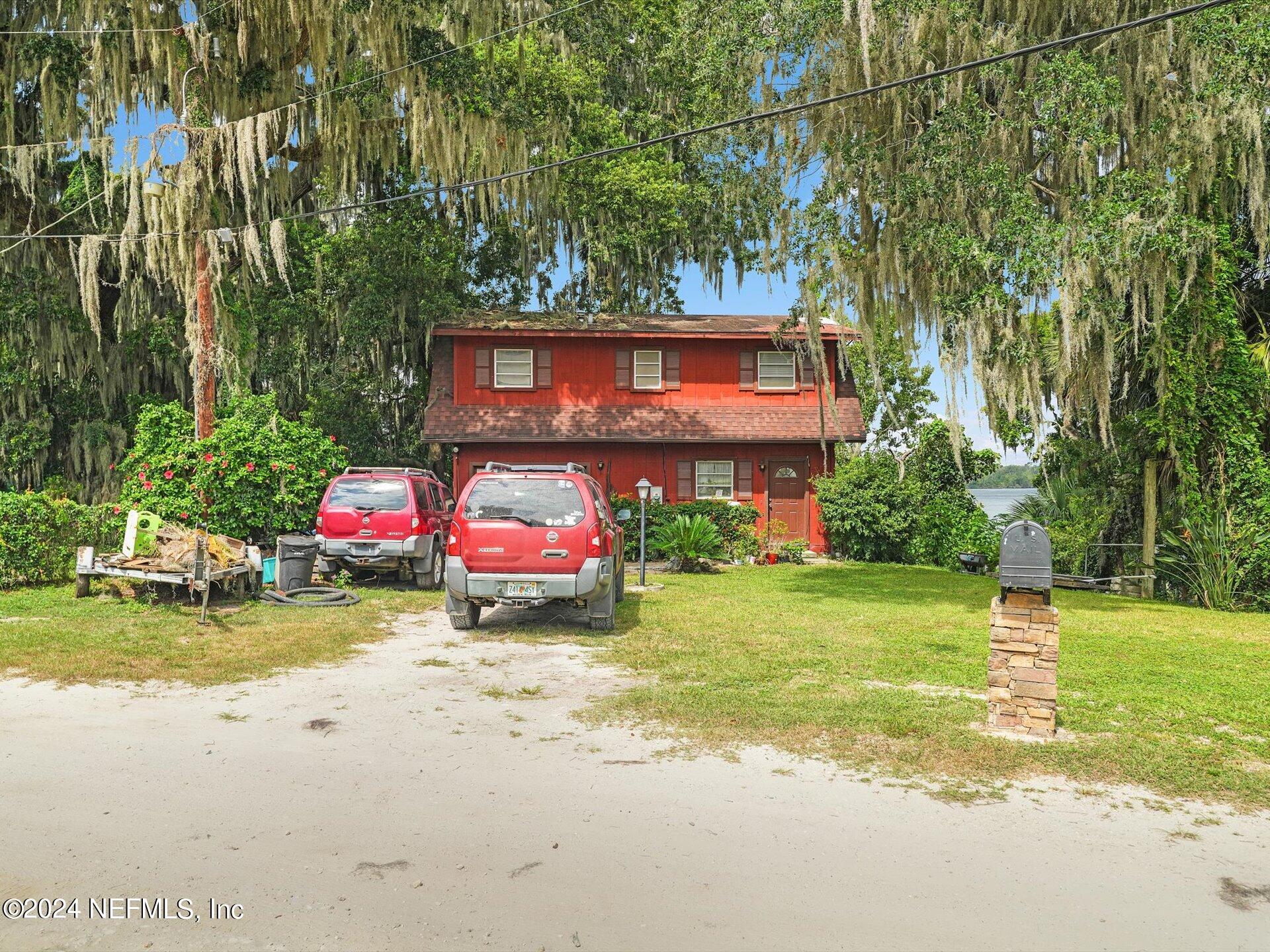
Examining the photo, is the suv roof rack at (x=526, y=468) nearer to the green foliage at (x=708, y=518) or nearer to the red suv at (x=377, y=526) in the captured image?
the red suv at (x=377, y=526)

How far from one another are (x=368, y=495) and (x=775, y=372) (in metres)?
13.7

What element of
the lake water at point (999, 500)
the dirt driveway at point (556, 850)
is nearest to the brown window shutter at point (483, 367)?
the lake water at point (999, 500)

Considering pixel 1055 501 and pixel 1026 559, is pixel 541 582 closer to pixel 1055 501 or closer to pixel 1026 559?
pixel 1026 559

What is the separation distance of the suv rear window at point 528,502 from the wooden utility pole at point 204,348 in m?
8.55

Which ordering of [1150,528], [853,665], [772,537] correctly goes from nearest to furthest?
[853,665], [1150,528], [772,537]

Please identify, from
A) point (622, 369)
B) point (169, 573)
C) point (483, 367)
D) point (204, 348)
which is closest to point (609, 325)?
point (622, 369)

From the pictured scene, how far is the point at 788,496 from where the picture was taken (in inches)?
981

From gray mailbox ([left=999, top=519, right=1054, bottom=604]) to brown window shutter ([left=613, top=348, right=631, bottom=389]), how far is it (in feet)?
63.6

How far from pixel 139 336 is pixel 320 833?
22897mm

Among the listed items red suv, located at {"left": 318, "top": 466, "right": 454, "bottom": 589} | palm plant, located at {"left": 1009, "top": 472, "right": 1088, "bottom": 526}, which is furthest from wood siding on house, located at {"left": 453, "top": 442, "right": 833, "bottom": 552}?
red suv, located at {"left": 318, "top": 466, "right": 454, "bottom": 589}

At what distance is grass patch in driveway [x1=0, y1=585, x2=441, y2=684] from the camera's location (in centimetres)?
884

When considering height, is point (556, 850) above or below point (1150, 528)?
below

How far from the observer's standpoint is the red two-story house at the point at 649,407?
80.2 feet

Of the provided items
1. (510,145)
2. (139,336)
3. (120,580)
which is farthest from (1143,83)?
(139,336)
